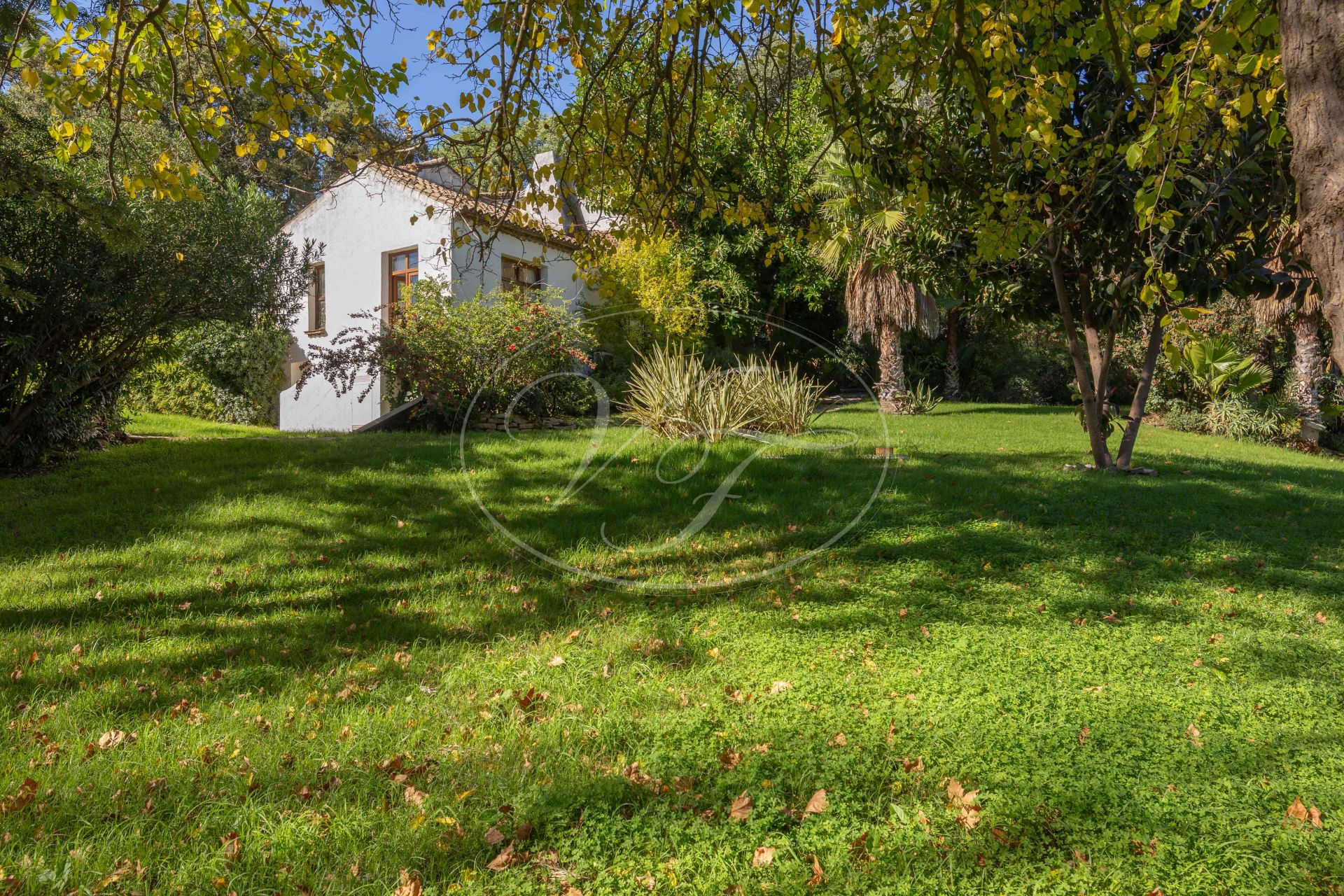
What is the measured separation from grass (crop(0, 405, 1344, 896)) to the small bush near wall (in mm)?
10168

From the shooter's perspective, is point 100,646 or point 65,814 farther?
point 100,646

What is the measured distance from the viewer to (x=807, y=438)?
8.88m

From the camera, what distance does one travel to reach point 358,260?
16.8 metres

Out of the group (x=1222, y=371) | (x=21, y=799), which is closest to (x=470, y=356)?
(x=21, y=799)

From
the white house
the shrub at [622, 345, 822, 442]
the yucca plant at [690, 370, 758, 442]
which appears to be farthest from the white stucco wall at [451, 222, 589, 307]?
the yucca plant at [690, 370, 758, 442]

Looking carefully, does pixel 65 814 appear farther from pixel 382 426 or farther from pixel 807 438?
pixel 382 426

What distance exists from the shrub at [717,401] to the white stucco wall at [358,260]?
7.15 meters

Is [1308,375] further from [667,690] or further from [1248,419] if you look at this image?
[667,690]

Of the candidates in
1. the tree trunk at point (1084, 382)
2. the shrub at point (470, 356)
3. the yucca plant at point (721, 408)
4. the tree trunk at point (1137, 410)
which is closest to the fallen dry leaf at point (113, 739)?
the yucca plant at point (721, 408)

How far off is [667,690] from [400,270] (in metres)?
15.0

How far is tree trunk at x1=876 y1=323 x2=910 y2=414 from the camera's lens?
1794cm

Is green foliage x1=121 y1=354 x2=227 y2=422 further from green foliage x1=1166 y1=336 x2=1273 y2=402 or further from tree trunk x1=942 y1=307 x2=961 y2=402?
green foliage x1=1166 y1=336 x2=1273 y2=402

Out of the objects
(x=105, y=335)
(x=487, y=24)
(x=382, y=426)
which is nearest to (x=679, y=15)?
(x=487, y=24)

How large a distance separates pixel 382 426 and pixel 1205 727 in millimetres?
11120
